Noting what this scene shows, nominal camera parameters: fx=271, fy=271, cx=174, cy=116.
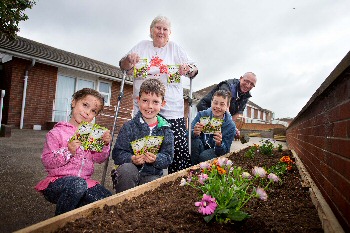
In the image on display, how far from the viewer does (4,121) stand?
10.9 metres

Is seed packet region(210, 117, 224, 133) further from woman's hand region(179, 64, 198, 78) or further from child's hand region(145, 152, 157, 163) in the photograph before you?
child's hand region(145, 152, 157, 163)

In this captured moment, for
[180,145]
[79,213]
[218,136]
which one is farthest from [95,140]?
→ [218,136]

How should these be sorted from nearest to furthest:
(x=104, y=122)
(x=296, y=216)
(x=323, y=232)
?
(x=323, y=232), (x=296, y=216), (x=104, y=122)

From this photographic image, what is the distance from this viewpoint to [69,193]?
201 cm

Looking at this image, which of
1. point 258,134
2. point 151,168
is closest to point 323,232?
point 151,168

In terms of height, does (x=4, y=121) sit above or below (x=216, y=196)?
above

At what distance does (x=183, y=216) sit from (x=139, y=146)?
3.07ft

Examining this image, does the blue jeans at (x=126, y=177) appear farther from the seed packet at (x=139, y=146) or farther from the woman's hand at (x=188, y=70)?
the woman's hand at (x=188, y=70)

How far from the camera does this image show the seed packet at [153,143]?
8.21 ft

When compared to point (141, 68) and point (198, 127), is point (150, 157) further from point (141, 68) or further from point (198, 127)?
point (198, 127)

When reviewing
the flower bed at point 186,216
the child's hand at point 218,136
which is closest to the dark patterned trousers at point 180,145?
the child's hand at point 218,136

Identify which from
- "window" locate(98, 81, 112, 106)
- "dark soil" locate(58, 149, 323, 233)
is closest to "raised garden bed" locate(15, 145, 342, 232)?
"dark soil" locate(58, 149, 323, 233)

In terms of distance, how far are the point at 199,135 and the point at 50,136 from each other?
2.44 metres

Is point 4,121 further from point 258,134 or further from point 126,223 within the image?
point 258,134
